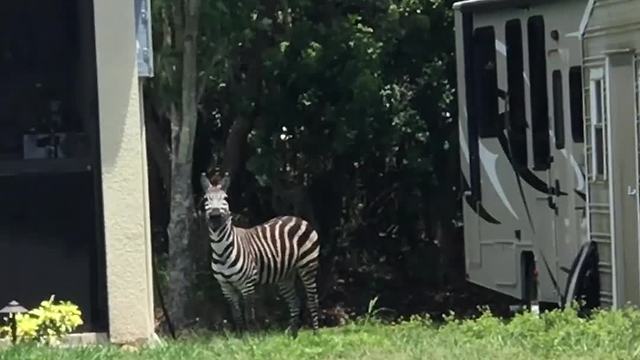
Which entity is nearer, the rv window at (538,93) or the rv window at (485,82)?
the rv window at (538,93)

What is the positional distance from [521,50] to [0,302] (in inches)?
249

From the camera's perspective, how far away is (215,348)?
34.3 feet

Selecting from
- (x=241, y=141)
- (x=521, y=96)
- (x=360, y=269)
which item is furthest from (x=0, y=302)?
(x=360, y=269)

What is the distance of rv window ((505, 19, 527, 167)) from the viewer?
15.8 meters

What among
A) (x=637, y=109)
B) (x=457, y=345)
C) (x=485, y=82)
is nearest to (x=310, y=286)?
(x=485, y=82)

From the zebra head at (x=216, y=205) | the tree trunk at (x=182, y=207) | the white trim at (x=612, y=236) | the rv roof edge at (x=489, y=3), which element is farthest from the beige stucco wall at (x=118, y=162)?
the tree trunk at (x=182, y=207)

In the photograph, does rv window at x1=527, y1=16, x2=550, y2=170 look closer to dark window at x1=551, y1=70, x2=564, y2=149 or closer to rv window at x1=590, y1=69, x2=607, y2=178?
dark window at x1=551, y1=70, x2=564, y2=149

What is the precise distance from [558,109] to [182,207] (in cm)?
679

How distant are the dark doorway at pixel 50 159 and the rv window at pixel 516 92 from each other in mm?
5215

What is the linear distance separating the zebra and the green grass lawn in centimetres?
486

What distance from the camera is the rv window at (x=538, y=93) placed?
1526 centimetres

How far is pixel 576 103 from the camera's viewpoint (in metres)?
14.5

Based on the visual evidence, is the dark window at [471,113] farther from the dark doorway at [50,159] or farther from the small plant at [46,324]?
the small plant at [46,324]

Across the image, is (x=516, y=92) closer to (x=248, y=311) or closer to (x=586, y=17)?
(x=586, y=17)
